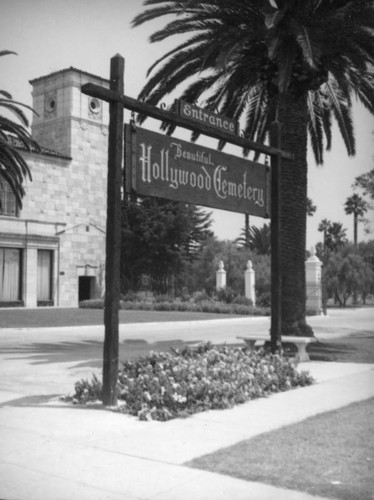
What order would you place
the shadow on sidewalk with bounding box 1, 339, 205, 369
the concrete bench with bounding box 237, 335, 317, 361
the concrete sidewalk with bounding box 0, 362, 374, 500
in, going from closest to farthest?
the concrete sidewalk with bounding box 0, 362, 374, 500, the concrete bench with bounding box 237, 335, 317, 361, the shadow on sidewalk with bounding box 1, 339, 205, 369

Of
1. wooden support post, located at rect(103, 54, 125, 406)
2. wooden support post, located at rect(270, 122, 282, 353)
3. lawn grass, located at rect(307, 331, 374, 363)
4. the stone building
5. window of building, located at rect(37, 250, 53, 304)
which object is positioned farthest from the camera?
window of building, located at rect(37, 250, 53, 304)

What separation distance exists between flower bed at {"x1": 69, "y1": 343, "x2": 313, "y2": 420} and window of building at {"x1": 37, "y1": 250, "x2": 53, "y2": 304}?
31185 mm

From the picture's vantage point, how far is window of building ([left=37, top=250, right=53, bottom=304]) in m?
39.8

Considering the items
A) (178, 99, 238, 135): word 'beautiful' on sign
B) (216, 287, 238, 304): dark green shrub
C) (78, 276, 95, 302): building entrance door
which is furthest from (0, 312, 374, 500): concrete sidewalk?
(78, 276, 95, 302): building entrance door

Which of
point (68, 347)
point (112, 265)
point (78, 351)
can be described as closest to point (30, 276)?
point (68, 347)

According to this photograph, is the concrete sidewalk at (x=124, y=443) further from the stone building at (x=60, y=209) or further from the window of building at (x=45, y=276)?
the window of building at (x=45, y=276)

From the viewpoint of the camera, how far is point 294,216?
14375mm

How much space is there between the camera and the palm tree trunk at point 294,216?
14.1 m

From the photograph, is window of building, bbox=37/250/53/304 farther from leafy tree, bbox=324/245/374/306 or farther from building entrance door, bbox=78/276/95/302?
leafy tree, bbox=324/245/374/306

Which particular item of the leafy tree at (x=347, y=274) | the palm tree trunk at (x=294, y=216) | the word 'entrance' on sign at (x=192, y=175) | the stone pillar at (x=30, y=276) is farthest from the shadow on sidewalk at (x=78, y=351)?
the leafy tree at (x=347, y=274)

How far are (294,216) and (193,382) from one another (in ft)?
24.2

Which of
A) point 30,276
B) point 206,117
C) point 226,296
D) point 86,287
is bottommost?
point 226,296

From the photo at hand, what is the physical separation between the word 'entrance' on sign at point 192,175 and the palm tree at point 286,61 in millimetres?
2872

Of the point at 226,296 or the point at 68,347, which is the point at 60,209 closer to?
the point at 226,296
